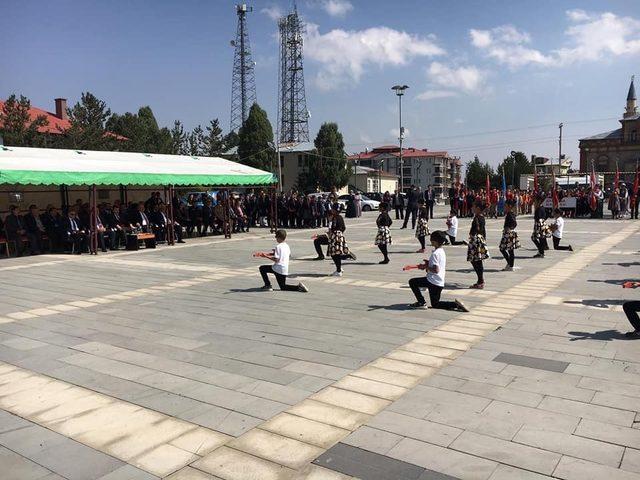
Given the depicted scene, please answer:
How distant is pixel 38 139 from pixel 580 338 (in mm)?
38797

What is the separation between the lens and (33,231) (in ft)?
57.2

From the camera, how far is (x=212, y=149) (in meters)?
64.9

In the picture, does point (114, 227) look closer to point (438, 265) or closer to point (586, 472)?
point (438, 265)

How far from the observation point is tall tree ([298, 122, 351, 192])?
67.1m

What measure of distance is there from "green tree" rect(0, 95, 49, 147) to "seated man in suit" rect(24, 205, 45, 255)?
21.6 m

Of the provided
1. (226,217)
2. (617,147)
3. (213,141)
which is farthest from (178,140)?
(617,147)

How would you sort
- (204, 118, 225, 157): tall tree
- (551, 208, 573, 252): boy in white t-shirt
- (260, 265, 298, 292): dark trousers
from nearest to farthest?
(260, 265, 298, 292): dark trousers < (551, 208, 573, 252): boy in white t-shirt < (204, 118, 225, 157): tall tree

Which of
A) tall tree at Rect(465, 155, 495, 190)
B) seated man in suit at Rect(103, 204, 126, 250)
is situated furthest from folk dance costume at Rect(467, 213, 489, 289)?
tall tree at Rect(465, 155, 495, 190)

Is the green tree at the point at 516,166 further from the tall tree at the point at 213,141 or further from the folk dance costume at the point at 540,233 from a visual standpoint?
the folk dance costume at the point at 540,233

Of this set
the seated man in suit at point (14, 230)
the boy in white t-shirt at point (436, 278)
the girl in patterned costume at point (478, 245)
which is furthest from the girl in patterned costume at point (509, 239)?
the seated man in suit at point (14, 230)

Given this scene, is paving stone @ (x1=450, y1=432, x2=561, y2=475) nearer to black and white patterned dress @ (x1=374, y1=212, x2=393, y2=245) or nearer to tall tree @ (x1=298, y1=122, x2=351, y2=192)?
black and white patterned dress @ (x1=374, y1=212, x2=393, y2=245)

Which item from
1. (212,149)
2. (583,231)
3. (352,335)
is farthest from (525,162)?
(352,335)

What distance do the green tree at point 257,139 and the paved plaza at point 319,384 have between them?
60.2 meters

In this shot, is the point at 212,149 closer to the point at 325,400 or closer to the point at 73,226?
the point at 73,226
